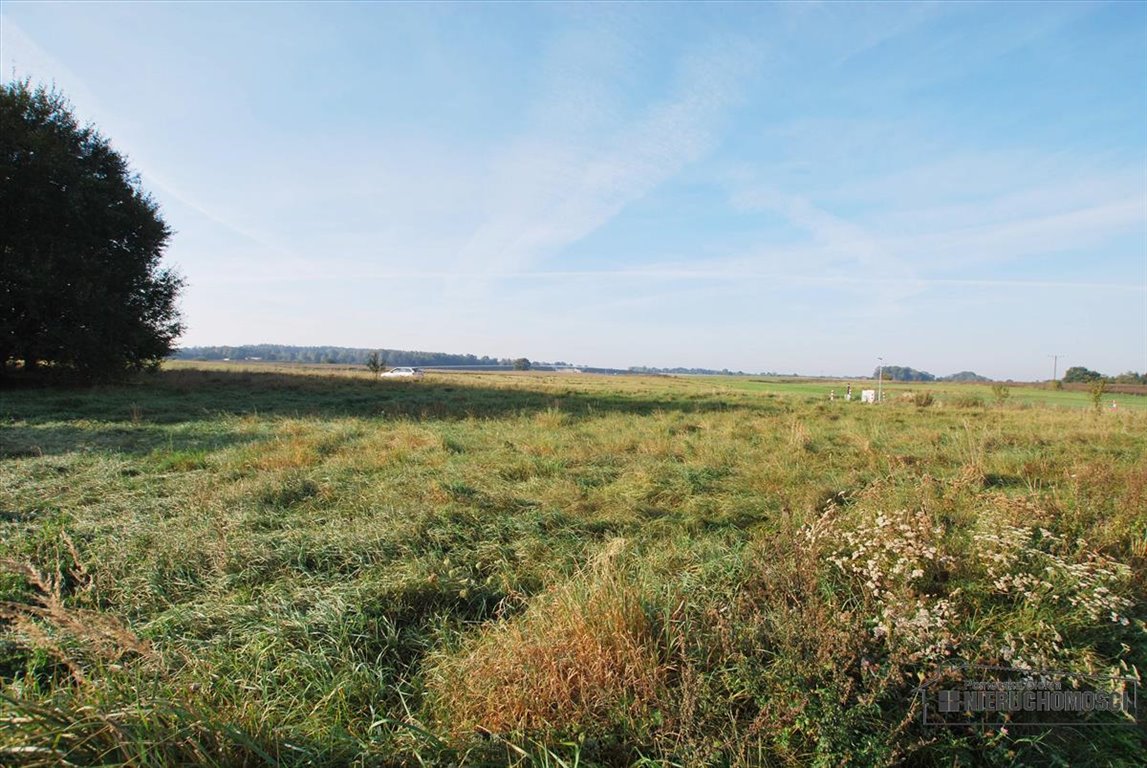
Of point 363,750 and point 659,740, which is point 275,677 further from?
point 659,740

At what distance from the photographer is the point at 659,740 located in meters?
2.18

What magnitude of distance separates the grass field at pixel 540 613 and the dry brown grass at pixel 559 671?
0.02 meters

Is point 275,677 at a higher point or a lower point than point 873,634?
lower

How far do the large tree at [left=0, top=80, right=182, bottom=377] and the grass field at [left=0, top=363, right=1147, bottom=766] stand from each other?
49.4ft

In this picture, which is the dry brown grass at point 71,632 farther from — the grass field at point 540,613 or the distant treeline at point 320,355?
the distant treeline at point 320,355

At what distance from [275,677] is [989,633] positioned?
3.94 metres

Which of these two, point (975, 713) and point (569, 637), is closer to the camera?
point (975, 713)

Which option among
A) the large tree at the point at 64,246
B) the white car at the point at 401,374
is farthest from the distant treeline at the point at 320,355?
the large tree at the point at 64,246

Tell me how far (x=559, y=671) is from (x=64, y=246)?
80.4 feet

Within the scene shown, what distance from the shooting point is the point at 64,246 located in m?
18.0

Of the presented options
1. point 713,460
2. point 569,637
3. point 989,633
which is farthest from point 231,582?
point 713,460

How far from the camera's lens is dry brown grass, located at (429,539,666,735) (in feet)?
7.79

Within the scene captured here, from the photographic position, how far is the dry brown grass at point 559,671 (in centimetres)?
238

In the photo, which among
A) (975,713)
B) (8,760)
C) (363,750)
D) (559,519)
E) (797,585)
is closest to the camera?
(8,760)
